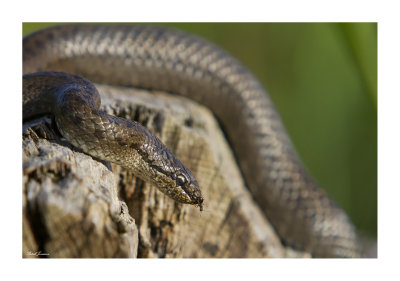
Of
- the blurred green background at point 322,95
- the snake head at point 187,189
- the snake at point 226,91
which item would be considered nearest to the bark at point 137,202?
the snake at point 226,91

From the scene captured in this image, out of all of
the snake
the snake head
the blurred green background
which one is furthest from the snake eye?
the blurred green background

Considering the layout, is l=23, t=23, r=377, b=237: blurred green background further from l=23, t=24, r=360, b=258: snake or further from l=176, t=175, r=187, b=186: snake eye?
l=176, t=175, r=187, b=186: snake eye

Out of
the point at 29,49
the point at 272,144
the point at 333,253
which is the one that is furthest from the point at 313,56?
the point at 29,49

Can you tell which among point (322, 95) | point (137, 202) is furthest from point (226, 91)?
point (322, 95)

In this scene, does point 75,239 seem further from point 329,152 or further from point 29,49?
point 329,152

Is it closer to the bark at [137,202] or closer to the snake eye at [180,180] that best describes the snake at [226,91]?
the bark at [137,202]
